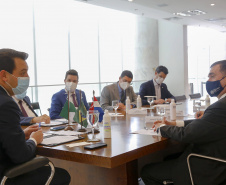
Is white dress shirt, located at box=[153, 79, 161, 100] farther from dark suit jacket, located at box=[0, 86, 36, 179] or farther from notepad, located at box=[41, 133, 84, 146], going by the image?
dark suit jacket, located at box=[0, 86, 36, 179]

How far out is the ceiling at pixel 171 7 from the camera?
7938 mm

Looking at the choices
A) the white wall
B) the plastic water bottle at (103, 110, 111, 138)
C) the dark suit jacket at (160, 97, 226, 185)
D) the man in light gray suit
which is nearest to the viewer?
the dark suit jacket at (160, 97, 226, 185)

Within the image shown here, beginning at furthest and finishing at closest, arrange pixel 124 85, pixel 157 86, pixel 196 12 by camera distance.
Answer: pixel 196 12 < pixel 157 86 < pixel 124 85

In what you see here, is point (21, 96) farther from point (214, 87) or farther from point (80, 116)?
point (214, 87)

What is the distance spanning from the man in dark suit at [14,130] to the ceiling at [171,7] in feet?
18.2

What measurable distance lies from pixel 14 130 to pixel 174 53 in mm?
9940

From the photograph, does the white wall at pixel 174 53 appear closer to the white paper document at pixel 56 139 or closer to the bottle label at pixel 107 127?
the bottle label at pixel 107 127

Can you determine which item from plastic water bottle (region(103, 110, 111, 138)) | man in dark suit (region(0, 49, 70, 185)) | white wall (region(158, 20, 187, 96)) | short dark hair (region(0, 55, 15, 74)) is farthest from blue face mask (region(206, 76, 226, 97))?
white wall (region(158, 20, 187, 96))

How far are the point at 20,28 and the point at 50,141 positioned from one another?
5485 mm

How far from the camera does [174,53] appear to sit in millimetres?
11375

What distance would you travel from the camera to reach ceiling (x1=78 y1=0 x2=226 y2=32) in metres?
7.94

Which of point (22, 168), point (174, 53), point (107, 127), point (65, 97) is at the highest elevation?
point (174, 53)

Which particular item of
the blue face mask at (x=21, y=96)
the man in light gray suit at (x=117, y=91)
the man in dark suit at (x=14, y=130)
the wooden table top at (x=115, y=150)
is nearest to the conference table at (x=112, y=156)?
the wooden table top at (x=115, y=150)

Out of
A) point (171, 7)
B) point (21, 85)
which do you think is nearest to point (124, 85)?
point (21, 85)
